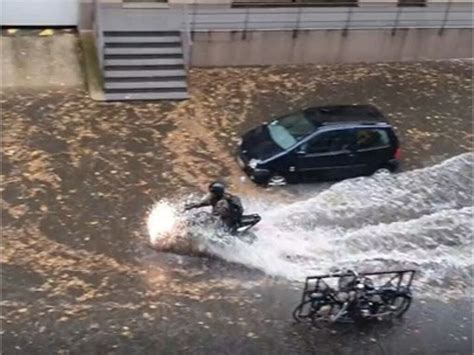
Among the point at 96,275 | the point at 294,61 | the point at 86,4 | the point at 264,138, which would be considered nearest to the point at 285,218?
the point at 264,138

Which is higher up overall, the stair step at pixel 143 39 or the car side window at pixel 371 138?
the stair step at pixel 143 39

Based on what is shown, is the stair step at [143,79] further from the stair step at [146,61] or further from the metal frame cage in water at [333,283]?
the metal frame cage in water at [333,283]

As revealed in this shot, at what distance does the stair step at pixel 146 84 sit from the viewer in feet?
64.5

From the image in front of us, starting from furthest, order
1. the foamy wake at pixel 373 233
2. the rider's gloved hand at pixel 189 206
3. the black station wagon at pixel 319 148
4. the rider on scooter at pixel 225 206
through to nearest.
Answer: the black station wagon at pixel 319 148
the rider's gloved hand at pixel 189 206
the foamy wake at pixel 373 233
the rider on scooter at pixel 225 206

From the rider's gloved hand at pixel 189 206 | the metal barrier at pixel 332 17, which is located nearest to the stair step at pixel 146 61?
the metal barrier at pixel 332 17

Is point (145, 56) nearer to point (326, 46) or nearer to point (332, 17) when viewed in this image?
point (326, 46)

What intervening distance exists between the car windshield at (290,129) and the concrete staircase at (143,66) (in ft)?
9.75

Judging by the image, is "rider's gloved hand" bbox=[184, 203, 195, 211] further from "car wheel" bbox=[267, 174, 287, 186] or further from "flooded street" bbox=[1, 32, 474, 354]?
"car wheel" bbox=[267, 174, 287, 186]

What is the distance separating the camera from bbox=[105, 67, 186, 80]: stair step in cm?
1975

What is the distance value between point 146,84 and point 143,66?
50 centimetres

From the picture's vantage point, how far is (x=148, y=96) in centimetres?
1973

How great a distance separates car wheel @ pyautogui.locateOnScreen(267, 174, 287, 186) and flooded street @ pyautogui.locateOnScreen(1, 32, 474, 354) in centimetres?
21

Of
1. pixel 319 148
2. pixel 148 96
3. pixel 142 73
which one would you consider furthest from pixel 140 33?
pixel 319 148

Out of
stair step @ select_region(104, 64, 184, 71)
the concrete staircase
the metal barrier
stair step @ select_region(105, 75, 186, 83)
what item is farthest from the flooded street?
the metal barrier
